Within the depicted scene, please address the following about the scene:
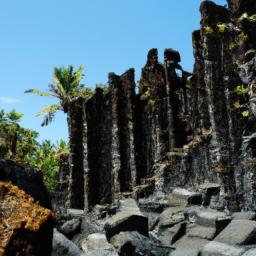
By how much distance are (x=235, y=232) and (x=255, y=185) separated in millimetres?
3103

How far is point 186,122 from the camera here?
60.9 feet

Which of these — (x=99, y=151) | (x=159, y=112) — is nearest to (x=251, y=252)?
(x=159, y=112)

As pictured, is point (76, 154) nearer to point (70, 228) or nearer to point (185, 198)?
point (185, 198)

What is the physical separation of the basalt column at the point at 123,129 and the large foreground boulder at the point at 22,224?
15245 mm

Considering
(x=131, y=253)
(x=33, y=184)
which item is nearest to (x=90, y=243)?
(x=131, y=253)

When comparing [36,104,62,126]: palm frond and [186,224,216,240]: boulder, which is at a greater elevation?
[36,104,62,126]: palm frond

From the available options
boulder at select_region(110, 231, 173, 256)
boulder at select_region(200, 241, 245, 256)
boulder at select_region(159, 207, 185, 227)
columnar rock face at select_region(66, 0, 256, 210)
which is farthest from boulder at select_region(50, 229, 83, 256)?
columnar rock face at select_region(66, 0, 256, 210)

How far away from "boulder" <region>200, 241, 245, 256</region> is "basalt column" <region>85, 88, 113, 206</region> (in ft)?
47.3

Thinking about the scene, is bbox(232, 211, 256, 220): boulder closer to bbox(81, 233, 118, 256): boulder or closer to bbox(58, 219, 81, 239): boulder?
bbox(81, 233, 118, 256): boulder

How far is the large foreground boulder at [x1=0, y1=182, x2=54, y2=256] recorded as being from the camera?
417 cm

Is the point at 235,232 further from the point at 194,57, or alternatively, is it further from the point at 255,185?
the point at 194,57

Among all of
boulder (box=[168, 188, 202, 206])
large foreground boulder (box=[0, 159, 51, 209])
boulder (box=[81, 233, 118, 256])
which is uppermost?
large foreground boulder (box=[0, 159, 51, 209])

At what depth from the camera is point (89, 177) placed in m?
22.2

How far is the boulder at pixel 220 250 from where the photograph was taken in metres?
6.56
